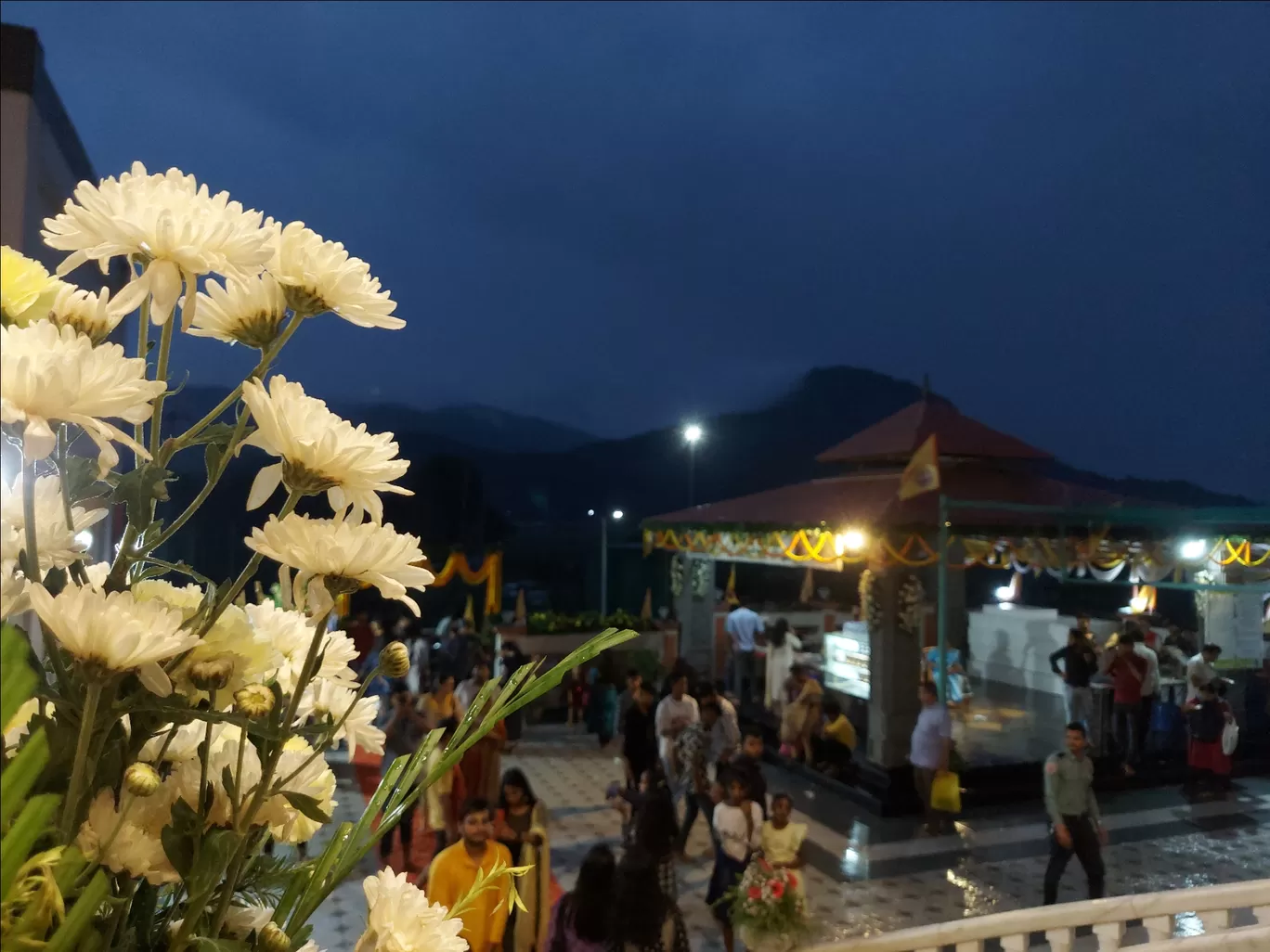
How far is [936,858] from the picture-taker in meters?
6.02

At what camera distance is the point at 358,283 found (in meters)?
0.79

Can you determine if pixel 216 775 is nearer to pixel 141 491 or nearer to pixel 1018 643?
pixel 141 491

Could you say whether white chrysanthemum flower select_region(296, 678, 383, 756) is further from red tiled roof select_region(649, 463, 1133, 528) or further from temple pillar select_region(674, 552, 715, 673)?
temple pillar select_region(674, 552, 715, 673)

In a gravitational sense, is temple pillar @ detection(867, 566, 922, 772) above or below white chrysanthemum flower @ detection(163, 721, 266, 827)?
below

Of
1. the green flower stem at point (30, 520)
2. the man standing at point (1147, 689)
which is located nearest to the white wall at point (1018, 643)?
the man standing at point (1147, 689)

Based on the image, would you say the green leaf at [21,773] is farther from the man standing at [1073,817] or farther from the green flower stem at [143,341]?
the man standing at [1073,817]

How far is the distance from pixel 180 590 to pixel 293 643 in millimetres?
122

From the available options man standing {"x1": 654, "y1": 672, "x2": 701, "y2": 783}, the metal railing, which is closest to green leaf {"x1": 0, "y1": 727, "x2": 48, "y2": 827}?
the metal railing

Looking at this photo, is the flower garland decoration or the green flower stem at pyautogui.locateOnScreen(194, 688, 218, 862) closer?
the green flower stem at pyautogui.locateOnScreen(194, 688, 218, 862)

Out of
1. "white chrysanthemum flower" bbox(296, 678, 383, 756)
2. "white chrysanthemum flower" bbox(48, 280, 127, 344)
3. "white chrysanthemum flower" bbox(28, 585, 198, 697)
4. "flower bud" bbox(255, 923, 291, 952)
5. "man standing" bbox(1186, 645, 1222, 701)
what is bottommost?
"man standing" bbox(1186, 645, 1222, 701)

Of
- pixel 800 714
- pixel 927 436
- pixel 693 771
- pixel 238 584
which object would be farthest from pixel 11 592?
pixel 800 714

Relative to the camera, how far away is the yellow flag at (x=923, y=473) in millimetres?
6488

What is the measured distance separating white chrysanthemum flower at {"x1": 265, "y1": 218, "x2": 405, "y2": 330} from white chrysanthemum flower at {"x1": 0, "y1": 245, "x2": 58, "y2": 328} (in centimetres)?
18

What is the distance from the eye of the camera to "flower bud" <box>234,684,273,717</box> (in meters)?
0.70
